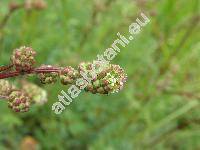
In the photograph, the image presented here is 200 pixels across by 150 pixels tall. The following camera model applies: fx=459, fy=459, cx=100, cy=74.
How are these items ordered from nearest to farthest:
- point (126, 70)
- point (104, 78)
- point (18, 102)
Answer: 1. point (104, 78)
2. point (18, 102)
3. point (126, 70)

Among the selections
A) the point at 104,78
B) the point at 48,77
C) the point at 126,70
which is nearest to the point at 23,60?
the point at 48,77

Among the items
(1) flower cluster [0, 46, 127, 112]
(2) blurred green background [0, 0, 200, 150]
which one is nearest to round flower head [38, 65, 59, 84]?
(1) flower cluster [0, 46, 127, 112]

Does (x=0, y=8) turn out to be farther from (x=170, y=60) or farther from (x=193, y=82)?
(x=193, y=82)

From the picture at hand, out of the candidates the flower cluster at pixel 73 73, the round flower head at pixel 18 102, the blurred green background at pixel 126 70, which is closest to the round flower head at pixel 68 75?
the flower cluster at pixel 73 73

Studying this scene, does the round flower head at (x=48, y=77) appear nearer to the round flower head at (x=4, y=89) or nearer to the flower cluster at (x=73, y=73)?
the flower cluster at (x=73, y=73)

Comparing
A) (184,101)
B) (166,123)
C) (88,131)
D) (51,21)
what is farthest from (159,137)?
(51,21)

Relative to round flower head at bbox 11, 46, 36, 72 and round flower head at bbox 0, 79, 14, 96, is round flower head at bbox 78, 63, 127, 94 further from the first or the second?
round flower head at bbox 0, 79, 14, 96

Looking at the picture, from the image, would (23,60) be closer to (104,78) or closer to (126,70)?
(104,78)
